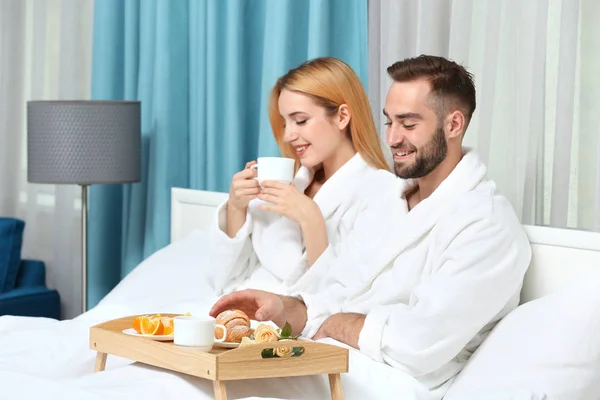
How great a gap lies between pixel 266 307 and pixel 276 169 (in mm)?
353

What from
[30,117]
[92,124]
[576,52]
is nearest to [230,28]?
[92,124]

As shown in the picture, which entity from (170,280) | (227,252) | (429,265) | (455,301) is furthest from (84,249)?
(455,301)

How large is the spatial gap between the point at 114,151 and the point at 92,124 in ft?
0.39

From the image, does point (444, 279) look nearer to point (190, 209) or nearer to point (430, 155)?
point (430, 155)

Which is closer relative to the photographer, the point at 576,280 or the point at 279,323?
the point at 576,280

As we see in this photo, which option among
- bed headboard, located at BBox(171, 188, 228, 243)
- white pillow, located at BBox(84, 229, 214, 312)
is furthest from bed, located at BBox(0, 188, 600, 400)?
bed headboard, located at BBox(171, 188, 228, 243)

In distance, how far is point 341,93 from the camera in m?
2.54

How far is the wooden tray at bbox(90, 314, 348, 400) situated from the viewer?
1778 millimetres

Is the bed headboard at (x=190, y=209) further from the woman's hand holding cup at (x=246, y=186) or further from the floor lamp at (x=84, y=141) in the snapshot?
the woman's hand holding cup at (x=246, y=186)

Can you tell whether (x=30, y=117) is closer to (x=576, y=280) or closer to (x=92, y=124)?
(x=92, y=124)

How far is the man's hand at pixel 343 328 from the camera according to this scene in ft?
7.02

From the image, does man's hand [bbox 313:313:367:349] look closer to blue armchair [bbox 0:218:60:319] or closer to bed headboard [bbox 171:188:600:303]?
bed headboard [bbox 171:188:600:303]

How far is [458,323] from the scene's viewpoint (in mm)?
2027

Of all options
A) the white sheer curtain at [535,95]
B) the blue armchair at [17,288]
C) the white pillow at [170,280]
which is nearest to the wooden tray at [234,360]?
the white pillow at [170,280]
